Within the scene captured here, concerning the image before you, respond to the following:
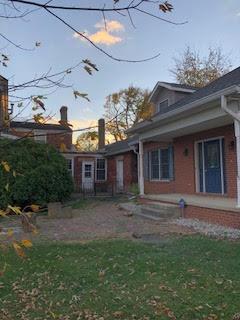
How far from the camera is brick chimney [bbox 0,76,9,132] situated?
7.14 ft

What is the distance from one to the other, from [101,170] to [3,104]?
26.1 m

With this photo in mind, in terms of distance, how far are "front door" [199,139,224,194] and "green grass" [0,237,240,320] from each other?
5.44 metres

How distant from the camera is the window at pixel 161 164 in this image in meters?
16.3

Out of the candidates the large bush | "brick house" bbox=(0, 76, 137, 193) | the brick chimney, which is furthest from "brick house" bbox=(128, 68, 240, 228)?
the brick chimney

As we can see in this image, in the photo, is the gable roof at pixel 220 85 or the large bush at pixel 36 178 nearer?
the gable roof at pixel 220 85

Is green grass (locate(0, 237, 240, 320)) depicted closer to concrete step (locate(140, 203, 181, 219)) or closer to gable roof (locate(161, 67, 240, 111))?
concrete step (locate(140, 203, 181, 219))

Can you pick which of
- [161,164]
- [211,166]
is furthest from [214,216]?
[161,164]

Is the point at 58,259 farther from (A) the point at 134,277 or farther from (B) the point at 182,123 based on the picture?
(B) the point at 182,123

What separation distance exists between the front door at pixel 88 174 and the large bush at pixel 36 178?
9.41 meters

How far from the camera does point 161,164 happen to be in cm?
1722

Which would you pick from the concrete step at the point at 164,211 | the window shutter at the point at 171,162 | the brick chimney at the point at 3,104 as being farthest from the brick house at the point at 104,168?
the brick chimney at the point at 3,104

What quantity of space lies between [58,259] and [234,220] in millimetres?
4679

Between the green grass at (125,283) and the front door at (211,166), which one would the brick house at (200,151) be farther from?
the green grass at (125,283)

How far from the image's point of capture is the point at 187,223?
1062 cm
